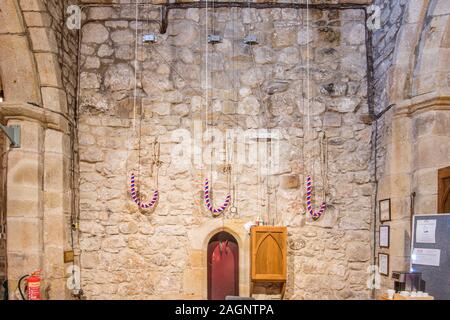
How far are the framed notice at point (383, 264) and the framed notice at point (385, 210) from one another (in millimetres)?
338

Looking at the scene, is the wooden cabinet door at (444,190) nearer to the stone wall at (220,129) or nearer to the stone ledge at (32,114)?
the stone wall at (220,129)

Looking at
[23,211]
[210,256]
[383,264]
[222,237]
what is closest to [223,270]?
[210,256]

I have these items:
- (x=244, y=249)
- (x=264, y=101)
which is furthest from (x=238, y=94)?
(x=244, y=249)

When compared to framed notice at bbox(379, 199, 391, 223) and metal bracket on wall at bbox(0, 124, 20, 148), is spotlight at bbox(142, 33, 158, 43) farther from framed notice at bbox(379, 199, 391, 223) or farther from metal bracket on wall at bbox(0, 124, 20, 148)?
framed notice at bbox(379, 199, 391, 223)

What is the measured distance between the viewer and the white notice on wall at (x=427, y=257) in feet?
9.68

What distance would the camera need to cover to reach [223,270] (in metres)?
4.31

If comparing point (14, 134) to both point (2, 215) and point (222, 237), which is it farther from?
point (222, 237)

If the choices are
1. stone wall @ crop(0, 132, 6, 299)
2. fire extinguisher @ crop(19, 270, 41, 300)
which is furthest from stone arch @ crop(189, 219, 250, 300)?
stone wall @ crop(0, 132, 6, 299)

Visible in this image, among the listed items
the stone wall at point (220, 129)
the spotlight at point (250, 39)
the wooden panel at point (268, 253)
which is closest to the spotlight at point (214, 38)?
the stone wall at point (220, 129)

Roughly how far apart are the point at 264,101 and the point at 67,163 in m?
2.11

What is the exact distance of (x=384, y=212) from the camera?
13.1 feet

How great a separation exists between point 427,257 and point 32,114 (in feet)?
11.3
